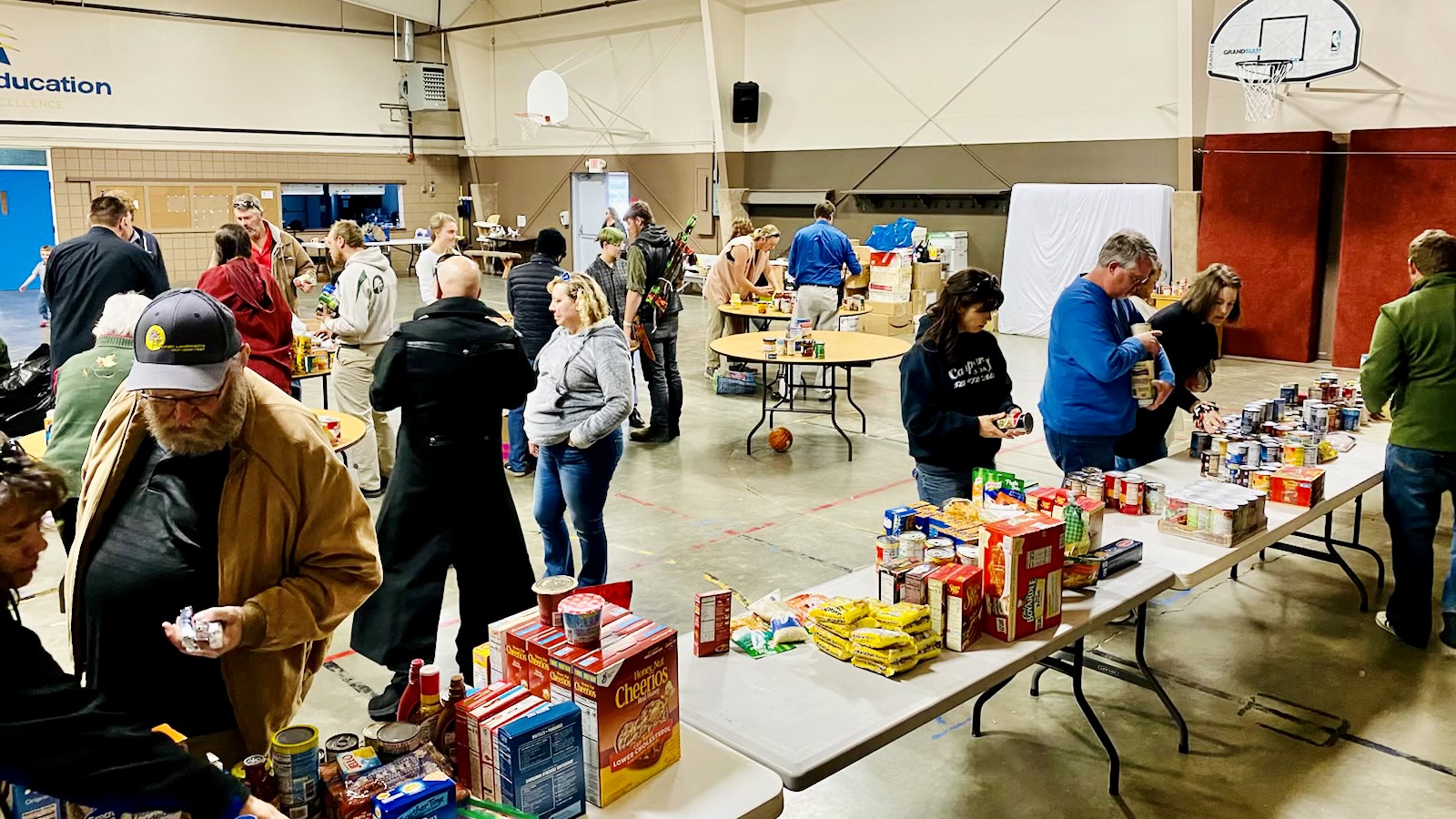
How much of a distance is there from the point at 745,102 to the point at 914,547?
14.7 metres

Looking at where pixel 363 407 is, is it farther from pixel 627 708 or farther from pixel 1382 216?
pixel 1382 216

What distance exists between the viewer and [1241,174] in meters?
11.7

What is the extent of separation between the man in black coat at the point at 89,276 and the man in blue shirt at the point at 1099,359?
465cm

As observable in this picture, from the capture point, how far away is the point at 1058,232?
1313 cm

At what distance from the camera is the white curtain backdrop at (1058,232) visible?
12.3 meters

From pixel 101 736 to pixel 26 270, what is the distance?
2070 centimetres

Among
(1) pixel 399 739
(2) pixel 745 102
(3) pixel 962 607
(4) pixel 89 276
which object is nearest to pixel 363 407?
(4) pixel 89 276

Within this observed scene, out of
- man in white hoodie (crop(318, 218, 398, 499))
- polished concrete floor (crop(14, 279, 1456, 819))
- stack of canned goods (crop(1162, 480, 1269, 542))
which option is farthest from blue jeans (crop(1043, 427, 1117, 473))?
man in white hoodie (crop(318, 218, 398, 499))

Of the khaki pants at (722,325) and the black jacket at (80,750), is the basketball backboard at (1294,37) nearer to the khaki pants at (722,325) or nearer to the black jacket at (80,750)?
the khaki pants at (722,325)

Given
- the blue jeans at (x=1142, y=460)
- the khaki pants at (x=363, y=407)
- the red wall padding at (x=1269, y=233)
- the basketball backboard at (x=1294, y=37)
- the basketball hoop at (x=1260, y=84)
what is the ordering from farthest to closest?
the red wall padding at (x=1269, y=233), the basketball hoop at (x=1260, y=84), the basketball backboard at (x=1294, y=37), the khaki pants at (x=363, y=407), the blue jeans at (x=1142, y=460)

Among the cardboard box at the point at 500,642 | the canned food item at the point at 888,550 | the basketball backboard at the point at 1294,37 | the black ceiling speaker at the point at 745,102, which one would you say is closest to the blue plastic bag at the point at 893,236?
the black ceiling speaker at the point at 745,102

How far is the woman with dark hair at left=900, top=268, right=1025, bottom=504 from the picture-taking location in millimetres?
3781

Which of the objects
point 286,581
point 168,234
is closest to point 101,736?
point 286,581

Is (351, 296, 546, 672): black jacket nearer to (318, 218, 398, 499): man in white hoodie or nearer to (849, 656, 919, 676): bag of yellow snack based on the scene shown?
(849, 656, 919, 676): bag of yellow snack
